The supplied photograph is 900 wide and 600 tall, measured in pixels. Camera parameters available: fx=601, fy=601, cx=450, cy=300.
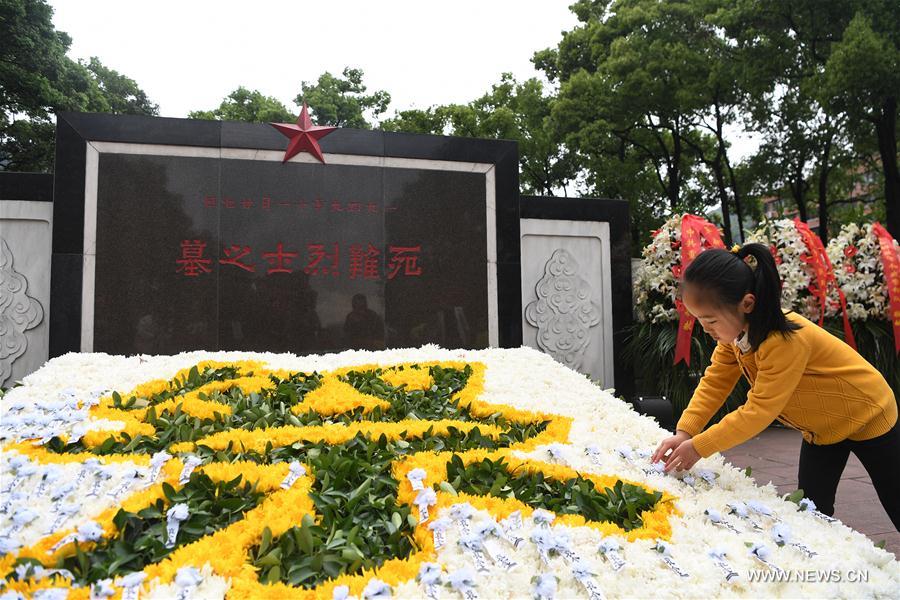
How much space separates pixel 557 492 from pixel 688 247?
4.88 meters

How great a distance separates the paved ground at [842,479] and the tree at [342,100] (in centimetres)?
1934

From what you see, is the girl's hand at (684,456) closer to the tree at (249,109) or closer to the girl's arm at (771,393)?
the girl's arm at (771,393)

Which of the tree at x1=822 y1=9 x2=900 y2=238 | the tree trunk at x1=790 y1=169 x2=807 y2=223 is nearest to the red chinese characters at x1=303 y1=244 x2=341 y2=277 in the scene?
the tree at x1=822 y1=9 x2=900 y2=238

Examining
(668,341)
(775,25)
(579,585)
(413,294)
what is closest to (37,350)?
(413,294)

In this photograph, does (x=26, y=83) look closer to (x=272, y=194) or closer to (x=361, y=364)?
(x=272, y=194)

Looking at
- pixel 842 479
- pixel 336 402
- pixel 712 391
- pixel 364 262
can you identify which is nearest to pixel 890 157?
pixel 842 479

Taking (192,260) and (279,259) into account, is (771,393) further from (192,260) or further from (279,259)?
(192,260)

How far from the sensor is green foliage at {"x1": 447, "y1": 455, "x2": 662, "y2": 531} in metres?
2.05

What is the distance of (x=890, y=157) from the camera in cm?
1348

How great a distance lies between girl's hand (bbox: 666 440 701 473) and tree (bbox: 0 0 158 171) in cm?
1884

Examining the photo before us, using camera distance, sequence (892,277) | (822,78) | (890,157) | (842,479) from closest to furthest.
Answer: (842,479) → (892,277) → (822,78) → (890,157)

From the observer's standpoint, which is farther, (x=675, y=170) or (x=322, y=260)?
(x=675, y=170)

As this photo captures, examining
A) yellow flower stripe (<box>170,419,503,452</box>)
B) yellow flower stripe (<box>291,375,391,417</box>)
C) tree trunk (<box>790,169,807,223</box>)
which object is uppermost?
tree trunk (<box>790,169,807,223</box>)

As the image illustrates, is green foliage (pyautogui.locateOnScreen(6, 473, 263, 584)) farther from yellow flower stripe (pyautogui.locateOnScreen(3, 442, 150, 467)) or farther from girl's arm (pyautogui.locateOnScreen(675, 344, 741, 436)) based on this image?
girl's arm (pyautogui.locateOnScreen(675, 344, 741, 436))
